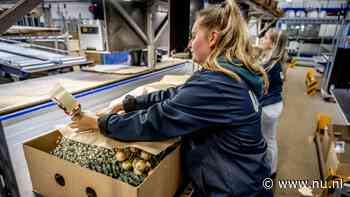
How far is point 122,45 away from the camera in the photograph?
1.89 m

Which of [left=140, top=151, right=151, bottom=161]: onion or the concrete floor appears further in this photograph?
the concrete floor

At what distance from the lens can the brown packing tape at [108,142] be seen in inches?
30.5

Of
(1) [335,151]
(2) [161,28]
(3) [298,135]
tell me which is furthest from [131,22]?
(3) [298,135]

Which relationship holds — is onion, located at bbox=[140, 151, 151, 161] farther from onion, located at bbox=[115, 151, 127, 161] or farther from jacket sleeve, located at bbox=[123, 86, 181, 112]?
jacket sleeve, located at bbox=[123, 86, 181, 112]

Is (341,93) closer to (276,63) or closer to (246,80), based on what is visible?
(276,63)

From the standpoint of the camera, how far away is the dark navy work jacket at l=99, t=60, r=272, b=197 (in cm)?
73

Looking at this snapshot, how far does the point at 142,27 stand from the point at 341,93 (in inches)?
78.7

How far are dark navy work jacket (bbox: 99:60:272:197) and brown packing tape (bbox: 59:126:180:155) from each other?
26 mm

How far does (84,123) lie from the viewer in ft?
2.78

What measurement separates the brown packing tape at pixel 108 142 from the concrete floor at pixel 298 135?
164 cm

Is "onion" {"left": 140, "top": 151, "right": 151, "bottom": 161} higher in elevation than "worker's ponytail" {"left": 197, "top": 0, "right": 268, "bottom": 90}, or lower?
lower

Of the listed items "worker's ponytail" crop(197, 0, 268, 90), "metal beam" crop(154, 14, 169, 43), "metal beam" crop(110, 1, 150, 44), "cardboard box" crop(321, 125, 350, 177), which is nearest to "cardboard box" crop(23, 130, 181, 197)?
"worker's ponytail" crop(197, 0, 268, 90)

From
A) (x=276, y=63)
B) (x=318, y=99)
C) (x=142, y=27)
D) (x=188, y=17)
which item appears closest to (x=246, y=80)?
(x=276, y=63)

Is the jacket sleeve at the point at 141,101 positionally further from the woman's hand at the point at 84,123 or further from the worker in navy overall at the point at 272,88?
the worker in navy overall at the point at 272,88
